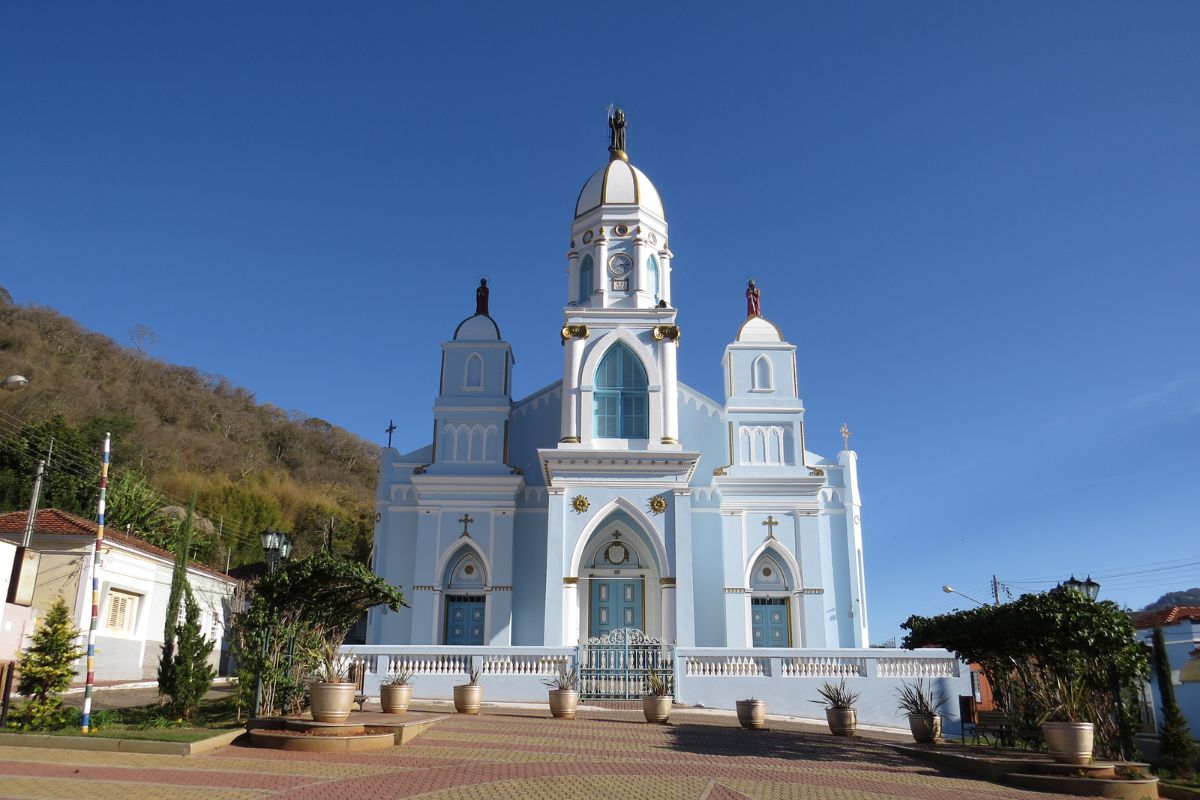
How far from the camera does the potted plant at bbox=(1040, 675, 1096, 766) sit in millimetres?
13180

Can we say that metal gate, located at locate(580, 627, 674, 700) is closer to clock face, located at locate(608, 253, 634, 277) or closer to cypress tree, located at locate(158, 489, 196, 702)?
cypress tree, located at locate(158, 489, 196, 702)

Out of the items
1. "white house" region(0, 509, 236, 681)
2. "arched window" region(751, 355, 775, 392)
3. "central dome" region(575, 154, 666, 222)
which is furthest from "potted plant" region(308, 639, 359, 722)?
"central dome" region(575, 154, 666, 222)

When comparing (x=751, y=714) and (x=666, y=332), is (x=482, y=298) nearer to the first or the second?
(x=666, y=332)

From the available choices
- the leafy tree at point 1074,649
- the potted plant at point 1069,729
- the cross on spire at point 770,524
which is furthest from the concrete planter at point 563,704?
the cross on spire at point 770,524

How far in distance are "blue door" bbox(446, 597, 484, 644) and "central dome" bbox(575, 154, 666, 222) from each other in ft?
44.0

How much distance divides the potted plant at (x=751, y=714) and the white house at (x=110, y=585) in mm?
14361

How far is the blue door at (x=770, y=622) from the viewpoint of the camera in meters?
28.7

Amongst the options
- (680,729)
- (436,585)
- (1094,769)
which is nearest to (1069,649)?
(1094,769)

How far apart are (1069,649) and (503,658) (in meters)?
12.1

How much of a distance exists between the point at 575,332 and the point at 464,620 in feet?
31.2

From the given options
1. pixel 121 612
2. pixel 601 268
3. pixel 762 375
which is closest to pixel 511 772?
pixel 601 268

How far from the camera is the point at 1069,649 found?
14812 millimetres

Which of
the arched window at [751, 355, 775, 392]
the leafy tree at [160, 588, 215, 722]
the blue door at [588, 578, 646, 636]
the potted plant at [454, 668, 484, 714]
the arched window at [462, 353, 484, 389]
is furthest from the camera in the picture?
the arched window at [462, 353, 484, 389]

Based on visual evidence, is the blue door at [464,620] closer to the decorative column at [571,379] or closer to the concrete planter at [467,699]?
the decorative column at [571,379]
